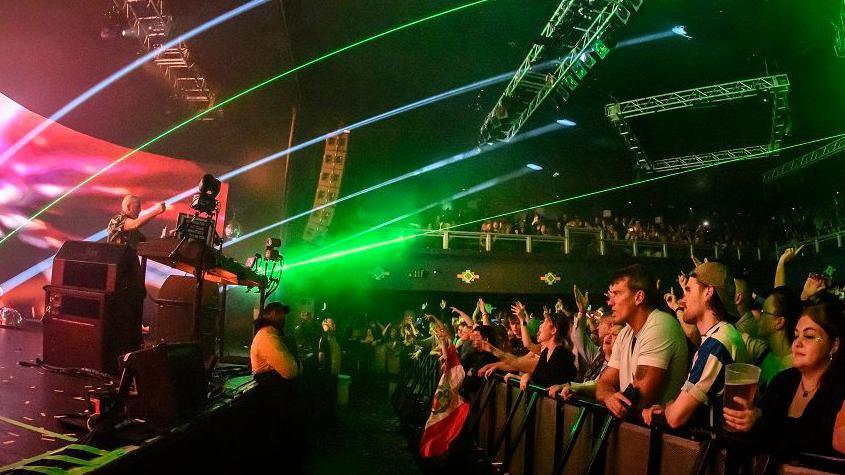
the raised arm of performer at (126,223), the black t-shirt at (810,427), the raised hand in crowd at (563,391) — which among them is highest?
the raised arm of performer at (126,223)

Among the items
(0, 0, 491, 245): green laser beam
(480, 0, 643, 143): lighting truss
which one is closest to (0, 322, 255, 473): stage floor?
(0, 0, 491, 245): green laser beam

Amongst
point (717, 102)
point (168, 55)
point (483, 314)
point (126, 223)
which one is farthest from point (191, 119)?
point (717, 102)

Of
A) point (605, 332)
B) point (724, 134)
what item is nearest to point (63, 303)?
point (605, 332)

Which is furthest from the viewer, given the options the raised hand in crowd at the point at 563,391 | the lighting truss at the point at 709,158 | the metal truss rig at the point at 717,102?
the lighting truss at the point at 709,158

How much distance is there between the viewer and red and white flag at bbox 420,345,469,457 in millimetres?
5465

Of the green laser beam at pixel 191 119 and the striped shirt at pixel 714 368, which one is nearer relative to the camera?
the striped shirt at pixel 714 368

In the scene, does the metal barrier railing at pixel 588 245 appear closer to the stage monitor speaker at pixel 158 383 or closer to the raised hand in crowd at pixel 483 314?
the raised hand in crowd at pixel 483 314

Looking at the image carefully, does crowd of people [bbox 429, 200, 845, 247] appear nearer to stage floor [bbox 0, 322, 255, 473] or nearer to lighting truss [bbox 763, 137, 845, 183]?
lighting truss [bbox 763, 137, 845, 183]

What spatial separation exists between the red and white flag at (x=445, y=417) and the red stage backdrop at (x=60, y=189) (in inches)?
269

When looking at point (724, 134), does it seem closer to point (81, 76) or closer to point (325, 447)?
point (325, 447)

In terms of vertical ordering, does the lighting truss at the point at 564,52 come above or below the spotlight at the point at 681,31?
below

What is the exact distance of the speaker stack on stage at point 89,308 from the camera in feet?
15.5

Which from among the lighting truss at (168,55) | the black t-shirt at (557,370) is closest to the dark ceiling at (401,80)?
the lighting truss at (168,55)

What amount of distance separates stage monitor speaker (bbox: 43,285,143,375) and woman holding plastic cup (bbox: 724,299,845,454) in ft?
16.0
